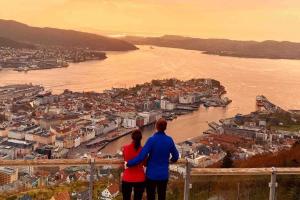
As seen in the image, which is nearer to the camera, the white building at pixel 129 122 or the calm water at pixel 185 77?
the white building at pixel 129 122

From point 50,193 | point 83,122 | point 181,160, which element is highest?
point 181,160

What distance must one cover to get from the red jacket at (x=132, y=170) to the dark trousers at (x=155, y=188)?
0.04 m

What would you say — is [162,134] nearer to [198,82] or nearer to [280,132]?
[280,132]

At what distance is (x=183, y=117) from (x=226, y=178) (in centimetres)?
1940

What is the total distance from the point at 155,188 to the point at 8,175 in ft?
2.08

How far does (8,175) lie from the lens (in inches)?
82.5

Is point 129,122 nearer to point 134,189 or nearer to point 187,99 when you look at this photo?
point 187,99

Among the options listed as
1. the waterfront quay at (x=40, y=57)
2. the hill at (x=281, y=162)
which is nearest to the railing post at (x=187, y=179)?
the hill at (x=281, y=162)

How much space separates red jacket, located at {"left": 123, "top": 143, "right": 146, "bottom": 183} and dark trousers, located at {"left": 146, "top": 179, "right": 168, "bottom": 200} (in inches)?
1.6

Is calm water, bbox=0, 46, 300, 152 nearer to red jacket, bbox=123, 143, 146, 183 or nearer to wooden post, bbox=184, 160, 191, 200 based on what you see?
wooden post, bbox=184, 160, 191, 200

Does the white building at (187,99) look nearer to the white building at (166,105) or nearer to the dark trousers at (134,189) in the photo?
the white building at (166,105)

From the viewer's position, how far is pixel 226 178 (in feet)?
6.80

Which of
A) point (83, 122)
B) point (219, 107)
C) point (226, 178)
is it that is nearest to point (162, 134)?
point (226, 178)

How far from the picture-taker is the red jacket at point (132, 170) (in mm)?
1864
